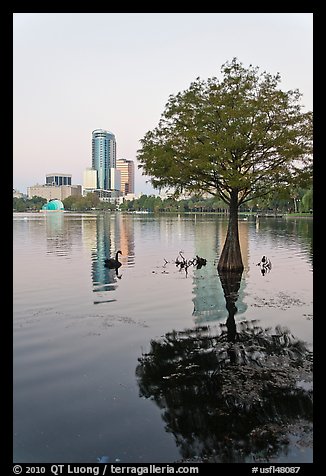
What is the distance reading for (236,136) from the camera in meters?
24.9

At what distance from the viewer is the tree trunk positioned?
2775cm

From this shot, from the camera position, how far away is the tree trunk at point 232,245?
27.8m

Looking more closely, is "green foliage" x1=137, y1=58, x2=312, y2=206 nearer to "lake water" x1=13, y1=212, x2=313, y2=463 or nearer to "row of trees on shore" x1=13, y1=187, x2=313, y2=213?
"lake water" x1=13, y1=212, x2=313, y2=463

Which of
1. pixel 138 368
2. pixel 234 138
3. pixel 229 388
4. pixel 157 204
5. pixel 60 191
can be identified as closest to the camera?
pixel 229 388

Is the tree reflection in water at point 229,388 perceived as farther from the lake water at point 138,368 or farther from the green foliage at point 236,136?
the green foliage at point 236,136

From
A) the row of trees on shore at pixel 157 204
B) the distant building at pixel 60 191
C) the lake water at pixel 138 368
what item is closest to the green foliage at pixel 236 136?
the lake water at pixel 138 368

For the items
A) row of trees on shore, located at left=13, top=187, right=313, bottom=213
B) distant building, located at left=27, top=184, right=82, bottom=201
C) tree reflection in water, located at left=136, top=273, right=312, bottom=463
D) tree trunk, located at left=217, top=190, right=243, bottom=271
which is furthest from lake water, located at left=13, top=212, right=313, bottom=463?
distant building, located at left=27, top=184, right=82, bottom=201

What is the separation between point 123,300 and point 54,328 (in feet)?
17.2

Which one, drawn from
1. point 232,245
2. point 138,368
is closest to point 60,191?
point 232,245

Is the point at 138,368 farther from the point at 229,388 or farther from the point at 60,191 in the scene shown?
the point at 60,191

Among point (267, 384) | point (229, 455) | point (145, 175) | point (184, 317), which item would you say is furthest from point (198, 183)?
point (229, 455)

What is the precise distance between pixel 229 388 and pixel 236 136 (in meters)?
18.4
